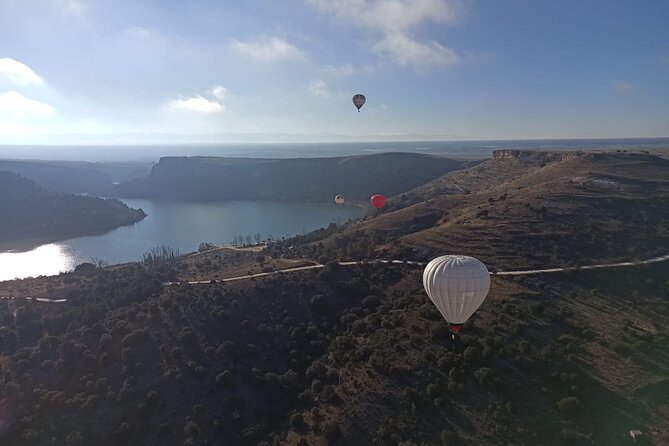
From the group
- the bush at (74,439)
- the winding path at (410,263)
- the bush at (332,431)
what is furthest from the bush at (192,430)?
the winding path at (410,263)

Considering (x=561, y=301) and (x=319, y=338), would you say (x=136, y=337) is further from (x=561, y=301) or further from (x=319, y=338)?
(x=561, y=301)

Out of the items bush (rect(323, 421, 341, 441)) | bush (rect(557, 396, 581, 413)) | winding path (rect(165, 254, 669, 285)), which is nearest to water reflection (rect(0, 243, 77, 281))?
winding path (rect(165, 254, 669, 285))

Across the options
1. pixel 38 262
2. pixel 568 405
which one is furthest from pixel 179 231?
pixel 568 405

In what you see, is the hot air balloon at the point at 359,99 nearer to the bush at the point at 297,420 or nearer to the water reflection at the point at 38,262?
the bush at the point at 297,420

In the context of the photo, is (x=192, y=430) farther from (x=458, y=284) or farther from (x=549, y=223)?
(x=549, y=223)

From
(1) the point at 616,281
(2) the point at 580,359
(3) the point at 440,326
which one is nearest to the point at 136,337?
(3) the point at 440,326

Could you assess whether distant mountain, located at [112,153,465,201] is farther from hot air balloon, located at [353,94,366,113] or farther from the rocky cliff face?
hot air balloon, located at [353,94,366,113]
